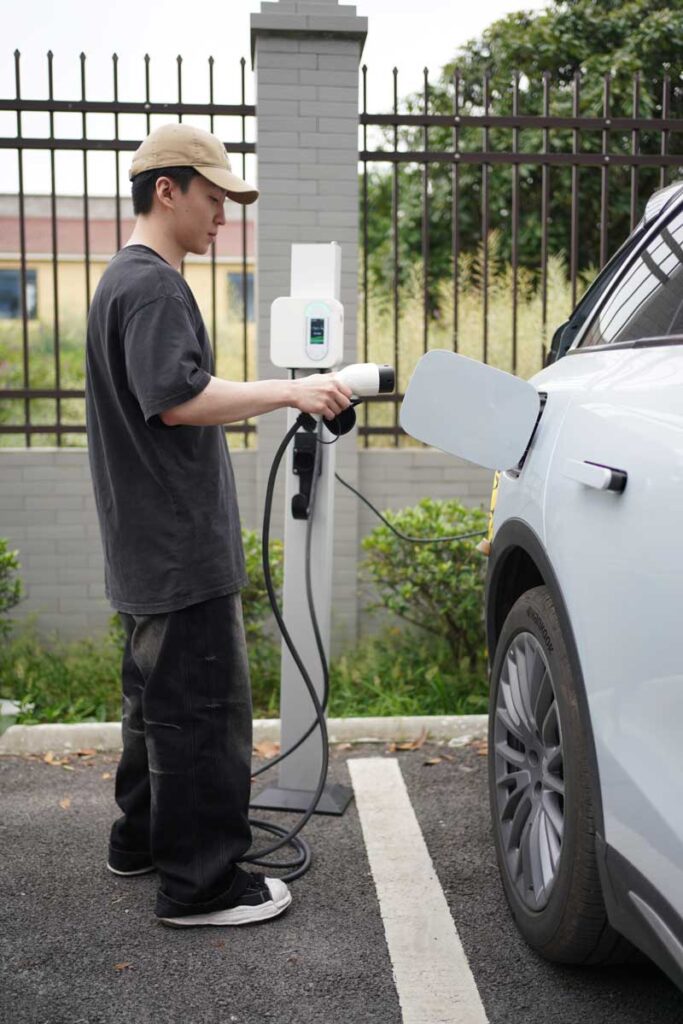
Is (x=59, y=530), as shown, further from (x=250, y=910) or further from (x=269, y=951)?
(x=269, y=951)

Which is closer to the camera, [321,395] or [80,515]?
[321,395]

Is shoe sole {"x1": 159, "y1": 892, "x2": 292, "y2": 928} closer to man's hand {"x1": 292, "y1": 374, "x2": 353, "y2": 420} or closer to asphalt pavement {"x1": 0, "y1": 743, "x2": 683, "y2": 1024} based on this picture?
asphalt pavement {"x1": 0, "y1": 743, "x2": 683, "y2": 1024}

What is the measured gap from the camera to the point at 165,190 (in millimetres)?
2895

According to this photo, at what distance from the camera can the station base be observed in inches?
153

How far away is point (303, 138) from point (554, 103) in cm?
903

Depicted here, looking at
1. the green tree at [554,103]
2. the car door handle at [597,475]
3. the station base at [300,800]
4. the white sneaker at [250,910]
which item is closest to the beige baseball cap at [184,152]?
the car door handle at [597,475]

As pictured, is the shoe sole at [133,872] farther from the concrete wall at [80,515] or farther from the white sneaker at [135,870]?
the concrete wall at [80,515]

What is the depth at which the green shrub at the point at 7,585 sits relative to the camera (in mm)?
5254

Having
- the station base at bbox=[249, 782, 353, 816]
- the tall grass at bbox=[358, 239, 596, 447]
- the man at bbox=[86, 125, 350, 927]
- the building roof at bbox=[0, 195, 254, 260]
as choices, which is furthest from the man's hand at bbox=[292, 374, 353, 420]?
the building roof at bbox=[0, 195, 254, 260]

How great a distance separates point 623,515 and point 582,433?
1.18 ft

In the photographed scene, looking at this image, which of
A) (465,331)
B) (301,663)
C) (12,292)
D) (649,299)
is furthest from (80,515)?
(12,292)

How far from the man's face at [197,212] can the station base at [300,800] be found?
1.99m

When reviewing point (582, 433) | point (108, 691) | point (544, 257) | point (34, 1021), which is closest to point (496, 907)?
point (34, 1021)

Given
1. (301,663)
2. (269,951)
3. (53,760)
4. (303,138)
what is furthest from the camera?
(303,138)
